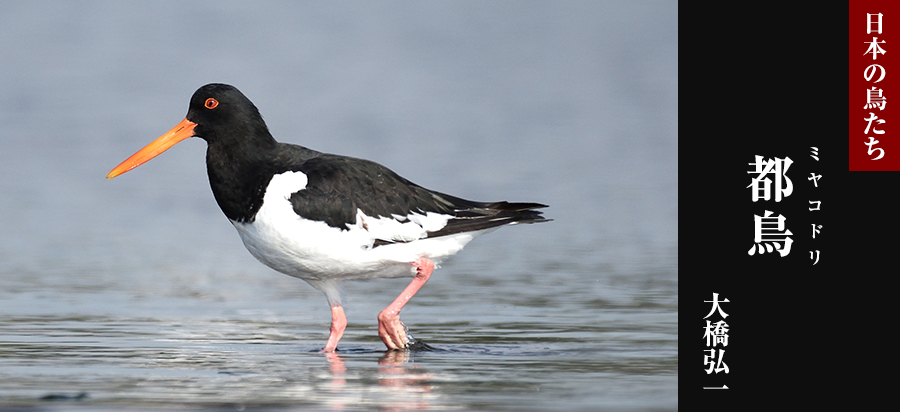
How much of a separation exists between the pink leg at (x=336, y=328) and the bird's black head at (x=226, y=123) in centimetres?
128

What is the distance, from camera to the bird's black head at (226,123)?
9453 mm

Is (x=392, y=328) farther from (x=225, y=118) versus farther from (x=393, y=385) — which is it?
(x=225, y=118)

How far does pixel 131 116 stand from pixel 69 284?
41.3ft

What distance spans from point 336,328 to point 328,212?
0.81 m

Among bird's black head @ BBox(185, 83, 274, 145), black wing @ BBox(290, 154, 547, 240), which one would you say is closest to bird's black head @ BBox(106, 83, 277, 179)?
bird's black head @ BBox(185, 83, 274, 145)

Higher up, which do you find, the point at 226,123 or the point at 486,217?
the point at 226,123

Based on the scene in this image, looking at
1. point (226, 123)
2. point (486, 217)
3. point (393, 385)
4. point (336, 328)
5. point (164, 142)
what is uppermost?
point (226, 123)

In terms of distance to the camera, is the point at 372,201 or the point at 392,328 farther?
the point at 372,201

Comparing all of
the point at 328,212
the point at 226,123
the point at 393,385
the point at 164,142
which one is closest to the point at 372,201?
the point at 328,212

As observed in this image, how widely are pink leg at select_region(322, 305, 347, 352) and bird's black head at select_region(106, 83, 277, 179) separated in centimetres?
128

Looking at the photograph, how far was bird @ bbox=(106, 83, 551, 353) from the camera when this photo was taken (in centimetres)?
902

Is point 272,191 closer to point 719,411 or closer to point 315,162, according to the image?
point 315,162

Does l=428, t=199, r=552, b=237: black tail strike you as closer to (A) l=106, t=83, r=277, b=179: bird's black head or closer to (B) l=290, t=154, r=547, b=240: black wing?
(B) l=290, t=154, r=547, b=240: black wing

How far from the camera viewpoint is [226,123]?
31.3ft
